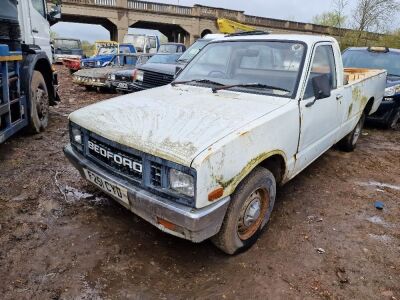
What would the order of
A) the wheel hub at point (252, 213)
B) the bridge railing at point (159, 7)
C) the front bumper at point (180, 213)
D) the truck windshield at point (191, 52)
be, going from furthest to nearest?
1. the bridge railing at point (159, 7)
2. the truck windshield at point (191, 52)
3. the wheel hub at point (252, 213)
4. the front bumper at point (180, 213)

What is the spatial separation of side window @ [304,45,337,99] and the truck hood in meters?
0.43

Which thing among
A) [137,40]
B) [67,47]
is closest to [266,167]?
[137,40]

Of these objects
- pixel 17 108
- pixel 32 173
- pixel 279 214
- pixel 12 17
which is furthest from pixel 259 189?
pixel 12 17

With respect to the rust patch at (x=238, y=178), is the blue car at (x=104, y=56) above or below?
above

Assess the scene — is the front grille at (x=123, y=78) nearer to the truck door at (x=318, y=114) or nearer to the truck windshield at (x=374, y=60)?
the truck windshield at (x=374, y=60)

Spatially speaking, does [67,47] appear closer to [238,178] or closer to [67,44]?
[67,44]

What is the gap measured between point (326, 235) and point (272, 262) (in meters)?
0.78

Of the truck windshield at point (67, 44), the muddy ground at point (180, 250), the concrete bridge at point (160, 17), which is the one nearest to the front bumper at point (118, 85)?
the muddy ground at point (180, 250)

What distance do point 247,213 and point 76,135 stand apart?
173 centimetres

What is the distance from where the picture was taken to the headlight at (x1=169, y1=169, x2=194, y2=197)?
2.18 metres

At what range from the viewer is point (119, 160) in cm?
256

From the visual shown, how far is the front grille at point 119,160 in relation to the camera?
244 centimetres

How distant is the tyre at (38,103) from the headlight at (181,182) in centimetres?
404

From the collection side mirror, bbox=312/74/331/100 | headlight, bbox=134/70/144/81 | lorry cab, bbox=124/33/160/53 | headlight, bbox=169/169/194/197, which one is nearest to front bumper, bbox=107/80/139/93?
headlight, bbox=134/70/144/81
